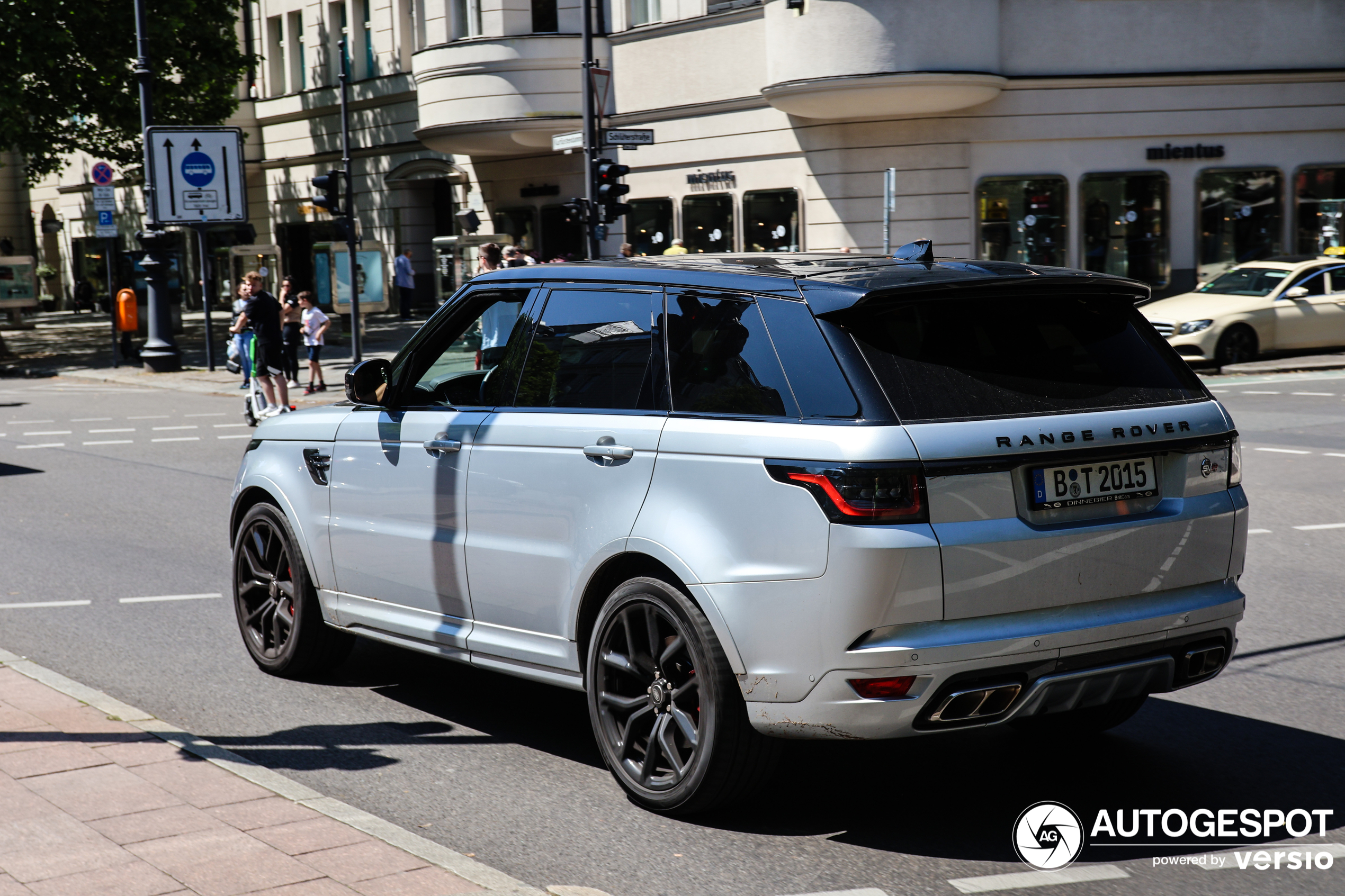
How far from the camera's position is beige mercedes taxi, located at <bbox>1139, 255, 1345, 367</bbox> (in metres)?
22.1

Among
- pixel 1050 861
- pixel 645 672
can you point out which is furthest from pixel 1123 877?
pixel 645 672

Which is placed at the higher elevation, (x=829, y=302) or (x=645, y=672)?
(x=829, y=302)

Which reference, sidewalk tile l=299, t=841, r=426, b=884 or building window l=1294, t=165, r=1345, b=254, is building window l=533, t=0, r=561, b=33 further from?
sidewalk tile l=299, t=841, r=426, b=884

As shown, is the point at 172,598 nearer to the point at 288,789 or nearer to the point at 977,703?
the point at 288,789

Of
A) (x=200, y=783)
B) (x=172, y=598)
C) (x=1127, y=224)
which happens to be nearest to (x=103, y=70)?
(x=1127, y=224)

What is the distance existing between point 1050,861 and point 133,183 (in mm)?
47417

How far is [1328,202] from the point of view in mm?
27703

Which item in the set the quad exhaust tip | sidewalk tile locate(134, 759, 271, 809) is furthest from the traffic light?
the quad exhaust tip

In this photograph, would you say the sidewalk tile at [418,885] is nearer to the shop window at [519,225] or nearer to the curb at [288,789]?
the curb at [288,789]

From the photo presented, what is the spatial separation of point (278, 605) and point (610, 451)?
2340mm

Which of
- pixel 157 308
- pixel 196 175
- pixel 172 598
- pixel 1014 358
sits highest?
pixel 196 175

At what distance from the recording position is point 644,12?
30.4m

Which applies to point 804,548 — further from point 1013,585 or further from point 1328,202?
point 1328,202

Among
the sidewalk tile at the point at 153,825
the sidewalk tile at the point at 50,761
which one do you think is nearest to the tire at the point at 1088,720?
the sidewalk tile at the point at 153,825
